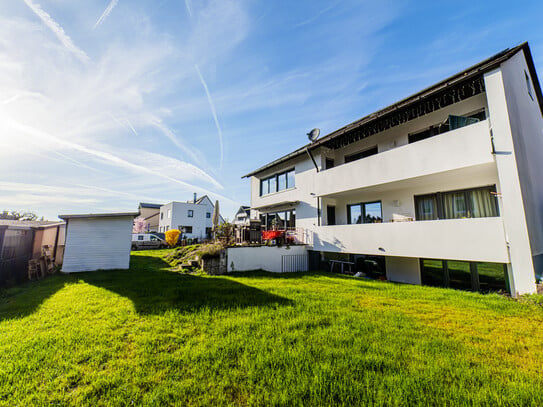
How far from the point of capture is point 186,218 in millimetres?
37531

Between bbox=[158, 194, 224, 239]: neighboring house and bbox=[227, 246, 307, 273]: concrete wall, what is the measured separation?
2468 cm

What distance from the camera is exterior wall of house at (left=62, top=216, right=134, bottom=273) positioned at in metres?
12.6

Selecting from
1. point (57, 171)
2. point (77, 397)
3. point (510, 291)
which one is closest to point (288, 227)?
point (510, 291)

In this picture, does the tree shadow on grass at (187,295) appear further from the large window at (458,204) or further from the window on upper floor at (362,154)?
the window on upper floor at (362,154)

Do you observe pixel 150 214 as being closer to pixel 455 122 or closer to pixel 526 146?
pixel 455 122

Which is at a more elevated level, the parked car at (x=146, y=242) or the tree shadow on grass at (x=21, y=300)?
the parked car at (x=146, y=242)

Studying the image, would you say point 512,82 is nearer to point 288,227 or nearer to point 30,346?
point 288,227

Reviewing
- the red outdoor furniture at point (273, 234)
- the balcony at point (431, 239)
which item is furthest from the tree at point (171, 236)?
the balcony at point (431, 239)

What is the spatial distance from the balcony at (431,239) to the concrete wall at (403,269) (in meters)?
1.92

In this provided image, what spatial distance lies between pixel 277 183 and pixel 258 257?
23.6 ft

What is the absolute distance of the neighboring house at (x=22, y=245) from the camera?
1012 centimetres

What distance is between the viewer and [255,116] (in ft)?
42.2

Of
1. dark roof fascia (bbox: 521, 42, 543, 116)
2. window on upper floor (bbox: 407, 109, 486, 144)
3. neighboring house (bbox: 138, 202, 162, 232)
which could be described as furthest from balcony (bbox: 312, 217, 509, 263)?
neighboring house (bbox: 138, 202, 162, 232)

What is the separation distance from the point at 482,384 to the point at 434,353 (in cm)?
72
